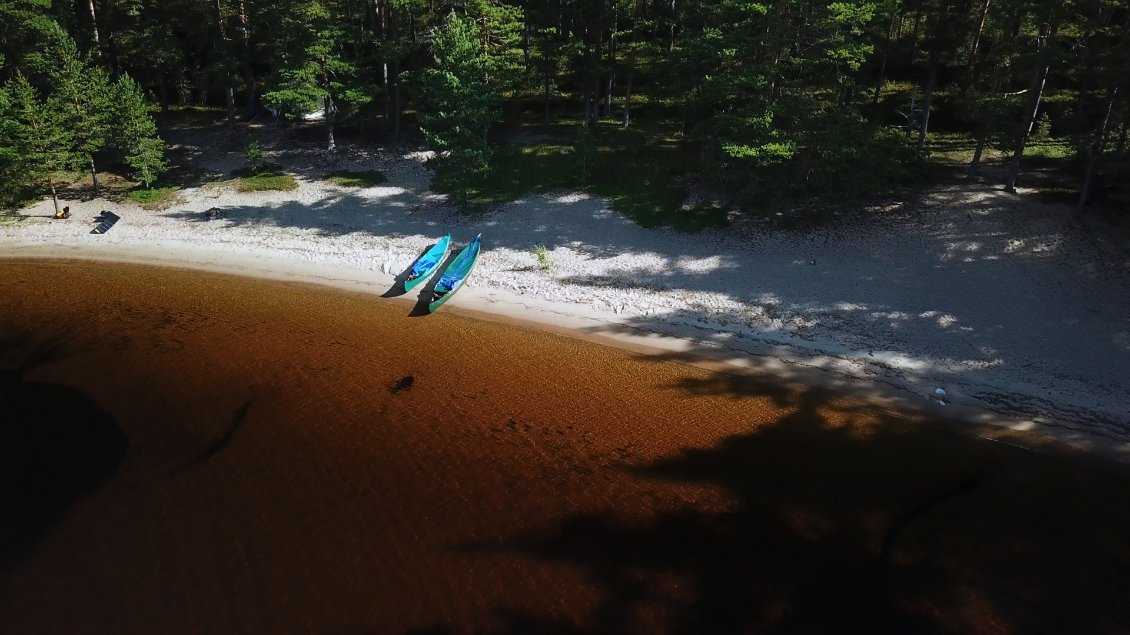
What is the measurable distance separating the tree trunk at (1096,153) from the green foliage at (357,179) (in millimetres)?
36446

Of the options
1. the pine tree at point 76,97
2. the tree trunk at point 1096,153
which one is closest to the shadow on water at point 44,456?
the pine tree at point 76,97

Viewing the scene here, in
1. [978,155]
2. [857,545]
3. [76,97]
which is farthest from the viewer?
[76,97]

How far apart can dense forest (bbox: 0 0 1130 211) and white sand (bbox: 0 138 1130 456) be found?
3017 millimetres

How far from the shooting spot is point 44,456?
16078 mm

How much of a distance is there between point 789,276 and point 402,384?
16412 mm

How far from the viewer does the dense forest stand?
25.9 meters

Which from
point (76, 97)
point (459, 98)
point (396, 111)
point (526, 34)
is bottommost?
point (396, 111)

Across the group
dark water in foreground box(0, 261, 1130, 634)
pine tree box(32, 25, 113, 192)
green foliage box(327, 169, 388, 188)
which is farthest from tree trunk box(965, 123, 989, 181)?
pine tree box(32, 25, 113, 192)

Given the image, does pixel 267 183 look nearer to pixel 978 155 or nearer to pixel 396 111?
pixel 396 111

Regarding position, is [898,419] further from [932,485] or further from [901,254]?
[901,254]

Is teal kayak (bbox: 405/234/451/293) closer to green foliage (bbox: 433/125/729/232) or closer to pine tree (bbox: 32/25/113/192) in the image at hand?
green foliage (bbox: 433/125/729/232)

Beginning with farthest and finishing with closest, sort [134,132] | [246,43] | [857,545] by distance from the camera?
[246,43] → [134,132] → [857,545]

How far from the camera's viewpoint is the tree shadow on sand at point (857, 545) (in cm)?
1140

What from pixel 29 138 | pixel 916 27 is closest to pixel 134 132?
pixel 29 138
